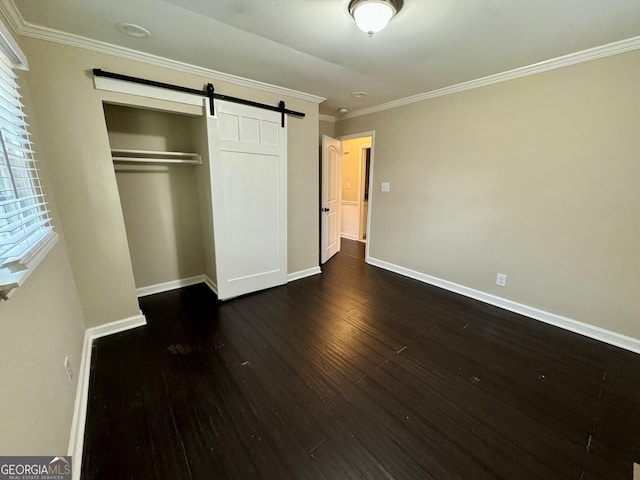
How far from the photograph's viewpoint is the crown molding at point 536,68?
1966 millimetres

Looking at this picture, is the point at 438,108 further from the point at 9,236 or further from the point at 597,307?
the point at 9,236

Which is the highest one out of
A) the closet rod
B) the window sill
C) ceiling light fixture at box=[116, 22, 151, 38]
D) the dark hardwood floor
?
ceiling light fixture at box=[116, 22, 151, 38]

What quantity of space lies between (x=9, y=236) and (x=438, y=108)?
147 inches

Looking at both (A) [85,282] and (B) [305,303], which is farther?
(B) [305,303]

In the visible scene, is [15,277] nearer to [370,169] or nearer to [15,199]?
[15,199]

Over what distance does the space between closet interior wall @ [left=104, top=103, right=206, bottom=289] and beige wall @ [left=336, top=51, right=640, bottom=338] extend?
2.72 m

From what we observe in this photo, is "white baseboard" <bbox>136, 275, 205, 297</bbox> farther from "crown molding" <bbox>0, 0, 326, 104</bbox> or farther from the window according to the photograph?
"crown molding" <bbox>0, 0, 326, 104</bbox>

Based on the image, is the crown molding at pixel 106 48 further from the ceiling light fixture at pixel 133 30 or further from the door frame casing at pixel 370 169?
the door frame casing at pixel 370 169

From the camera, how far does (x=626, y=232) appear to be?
83.7 inches

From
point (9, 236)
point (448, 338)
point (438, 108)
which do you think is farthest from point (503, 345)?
point (9, 236)

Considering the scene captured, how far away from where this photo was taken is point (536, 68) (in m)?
2.37

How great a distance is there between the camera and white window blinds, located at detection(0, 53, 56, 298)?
95 cm

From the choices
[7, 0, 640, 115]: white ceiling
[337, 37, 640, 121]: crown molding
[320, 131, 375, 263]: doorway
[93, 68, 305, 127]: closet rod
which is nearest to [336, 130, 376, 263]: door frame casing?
[320, 131, 375, 263]: doorway

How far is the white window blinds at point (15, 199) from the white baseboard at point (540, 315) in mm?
3642
